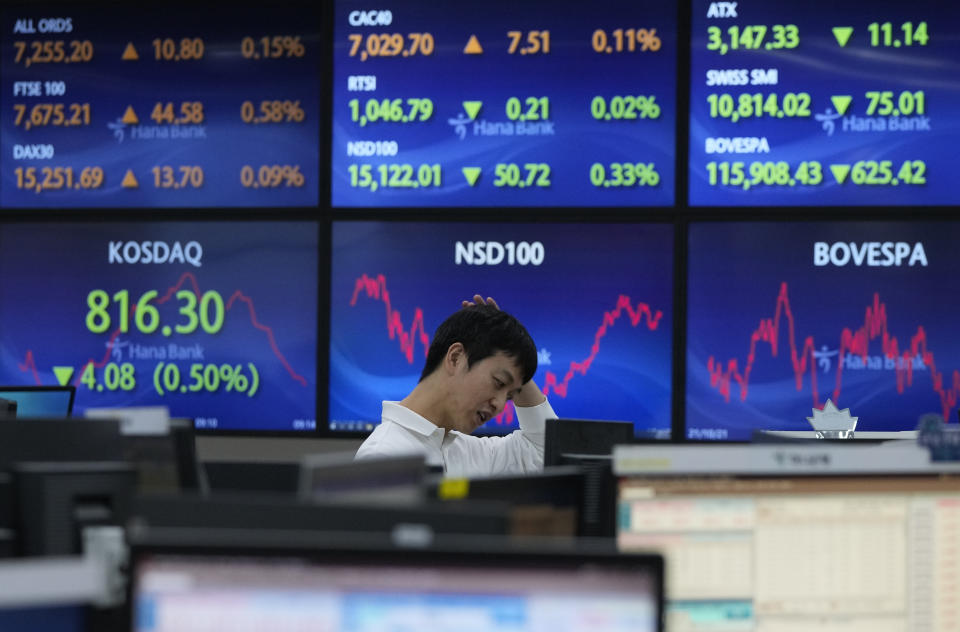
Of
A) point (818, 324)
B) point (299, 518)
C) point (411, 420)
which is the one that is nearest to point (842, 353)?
point (818, 324)

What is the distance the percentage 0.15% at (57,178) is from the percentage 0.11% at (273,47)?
66cm

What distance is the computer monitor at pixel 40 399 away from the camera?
133 inches

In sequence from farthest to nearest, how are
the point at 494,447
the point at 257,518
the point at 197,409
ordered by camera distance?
the point at 197,409 → the point at 494,447 → the point at 257,518

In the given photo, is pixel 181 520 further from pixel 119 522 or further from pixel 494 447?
pixel 494 447

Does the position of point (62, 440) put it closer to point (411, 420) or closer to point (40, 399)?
point (411, 420)

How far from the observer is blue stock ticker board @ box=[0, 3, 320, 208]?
12.0ft

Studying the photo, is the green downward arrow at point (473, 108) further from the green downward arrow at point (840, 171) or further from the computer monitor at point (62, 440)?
the computer monitor at point (62, 440)

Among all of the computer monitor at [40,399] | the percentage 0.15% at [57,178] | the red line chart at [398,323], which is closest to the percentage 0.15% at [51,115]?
the percentage 0.15% at [57,178]

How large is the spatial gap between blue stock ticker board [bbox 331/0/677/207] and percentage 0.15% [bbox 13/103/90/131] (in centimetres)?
91

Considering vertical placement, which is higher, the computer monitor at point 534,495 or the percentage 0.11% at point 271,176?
the percentage 0.11% at point 271,176

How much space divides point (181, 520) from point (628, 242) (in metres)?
2.54

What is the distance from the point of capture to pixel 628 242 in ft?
11.3

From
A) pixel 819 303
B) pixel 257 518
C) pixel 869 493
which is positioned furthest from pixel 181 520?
pixel 819 303

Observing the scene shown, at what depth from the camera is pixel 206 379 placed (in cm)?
362
